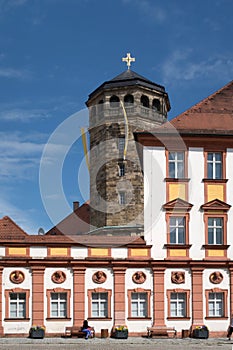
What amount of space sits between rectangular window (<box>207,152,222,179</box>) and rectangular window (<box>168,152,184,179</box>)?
1360mm

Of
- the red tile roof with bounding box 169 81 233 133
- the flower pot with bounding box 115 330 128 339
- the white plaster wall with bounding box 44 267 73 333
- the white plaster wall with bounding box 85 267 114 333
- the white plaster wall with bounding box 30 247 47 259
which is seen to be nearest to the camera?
the flower pot with bounding box 115 330 128 339

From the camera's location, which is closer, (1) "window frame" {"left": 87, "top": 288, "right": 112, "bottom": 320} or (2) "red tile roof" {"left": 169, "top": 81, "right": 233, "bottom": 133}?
(1) "window frame" {"left": 87, "top": 288, "right": 112, "bottom": 320}

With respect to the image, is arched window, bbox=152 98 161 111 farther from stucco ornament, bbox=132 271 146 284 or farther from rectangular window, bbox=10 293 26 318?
rectangular window, bbox=10 293 26 318

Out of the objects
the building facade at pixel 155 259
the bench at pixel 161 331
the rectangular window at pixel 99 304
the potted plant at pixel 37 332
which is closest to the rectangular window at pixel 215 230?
the building facade at pixel 155 259

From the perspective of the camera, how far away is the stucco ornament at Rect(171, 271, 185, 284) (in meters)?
35.4

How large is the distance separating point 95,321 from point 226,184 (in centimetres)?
915

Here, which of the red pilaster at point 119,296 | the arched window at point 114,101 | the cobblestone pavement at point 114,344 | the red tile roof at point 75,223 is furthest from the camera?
the red tile roof at point 75,223

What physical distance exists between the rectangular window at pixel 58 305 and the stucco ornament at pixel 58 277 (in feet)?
2.10

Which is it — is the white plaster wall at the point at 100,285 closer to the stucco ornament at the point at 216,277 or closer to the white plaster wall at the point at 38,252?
the white plaster wall at the point at 38,252

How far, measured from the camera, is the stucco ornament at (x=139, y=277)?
3509cm

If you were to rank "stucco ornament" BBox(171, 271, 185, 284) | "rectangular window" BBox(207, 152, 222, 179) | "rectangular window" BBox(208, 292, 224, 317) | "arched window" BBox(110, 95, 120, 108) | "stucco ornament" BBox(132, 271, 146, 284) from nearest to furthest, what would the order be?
"stucco ornament" BBox(132, 271, 146, 284)
"stucco ornament" BBox(171, 271, 185, 284)
"rectangular window" BBox(208, 292, 224, 317)
"rectangular window" BBox(207, 152, 222, 179)
"arched window" BBox(110, 95, 120, 108)

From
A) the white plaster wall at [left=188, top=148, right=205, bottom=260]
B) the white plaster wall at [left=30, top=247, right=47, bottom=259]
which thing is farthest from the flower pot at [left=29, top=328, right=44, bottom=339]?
the white plaster wall at [left=188, top=148, right=205, bottom=260]

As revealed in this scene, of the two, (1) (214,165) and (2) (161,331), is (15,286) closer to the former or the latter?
(2) (161,331)

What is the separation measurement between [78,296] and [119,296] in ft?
6.23
